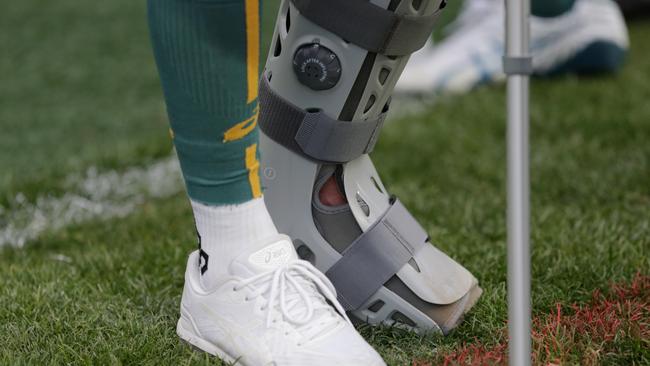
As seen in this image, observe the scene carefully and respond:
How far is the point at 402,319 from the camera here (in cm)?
173

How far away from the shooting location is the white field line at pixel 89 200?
2850mm

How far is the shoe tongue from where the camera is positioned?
1.55m

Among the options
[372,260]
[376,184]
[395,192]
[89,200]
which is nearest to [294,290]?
[372,260]

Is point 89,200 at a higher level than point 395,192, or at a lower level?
lower

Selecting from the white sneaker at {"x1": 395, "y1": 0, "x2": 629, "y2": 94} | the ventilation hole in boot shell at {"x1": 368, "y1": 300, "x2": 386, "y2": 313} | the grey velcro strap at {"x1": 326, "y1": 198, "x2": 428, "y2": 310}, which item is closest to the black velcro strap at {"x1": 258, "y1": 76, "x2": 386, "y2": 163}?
the grey velcro strap at {"x1": 326, "y1": 198, "x2": 428, "y2": 310}

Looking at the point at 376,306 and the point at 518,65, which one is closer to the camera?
the point at 518,65

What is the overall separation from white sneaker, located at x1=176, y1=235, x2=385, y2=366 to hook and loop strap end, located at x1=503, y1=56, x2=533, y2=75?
496 mm

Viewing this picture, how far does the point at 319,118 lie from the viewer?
167 cm

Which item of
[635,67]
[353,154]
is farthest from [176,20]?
[635,67]

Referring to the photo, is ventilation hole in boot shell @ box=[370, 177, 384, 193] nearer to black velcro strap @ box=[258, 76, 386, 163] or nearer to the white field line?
black velcro strap @ box=[258, 76, 386, 163]

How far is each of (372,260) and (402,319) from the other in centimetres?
12

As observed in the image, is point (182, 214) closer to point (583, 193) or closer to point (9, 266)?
point (9, 266)

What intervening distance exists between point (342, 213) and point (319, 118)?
0.20m

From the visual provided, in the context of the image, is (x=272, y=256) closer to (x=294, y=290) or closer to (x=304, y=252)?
(x=294, y=290)
